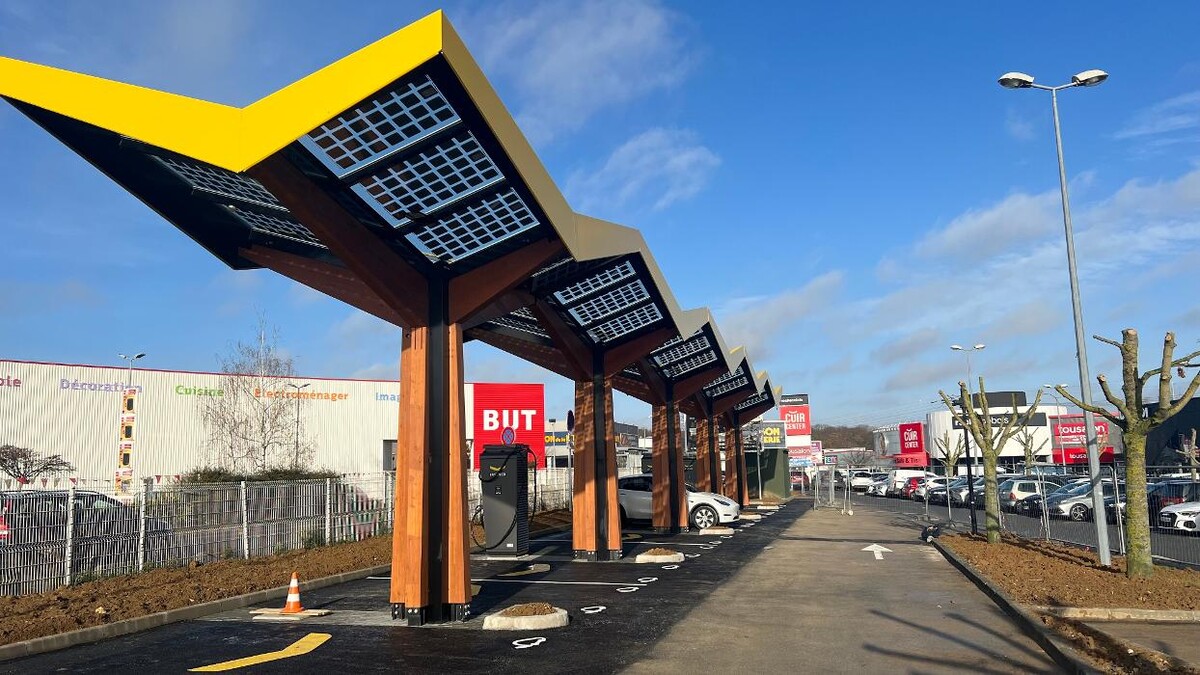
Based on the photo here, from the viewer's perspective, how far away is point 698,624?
1056cm

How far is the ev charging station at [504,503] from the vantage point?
18938mm

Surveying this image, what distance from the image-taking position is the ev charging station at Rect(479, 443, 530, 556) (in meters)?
18.9

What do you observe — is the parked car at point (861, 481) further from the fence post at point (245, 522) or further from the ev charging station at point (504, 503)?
the fence post at point (245, 522)

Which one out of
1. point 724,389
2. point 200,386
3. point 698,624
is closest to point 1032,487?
point 724,389

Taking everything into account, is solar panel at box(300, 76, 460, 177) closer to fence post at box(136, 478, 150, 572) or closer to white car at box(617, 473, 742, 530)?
fence post at box(136, 478, 150, 572)

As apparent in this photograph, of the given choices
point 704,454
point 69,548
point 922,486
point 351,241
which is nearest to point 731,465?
point 704,454

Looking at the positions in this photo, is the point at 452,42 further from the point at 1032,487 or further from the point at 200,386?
the point at 200,386

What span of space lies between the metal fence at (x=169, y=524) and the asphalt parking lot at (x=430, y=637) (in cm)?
261

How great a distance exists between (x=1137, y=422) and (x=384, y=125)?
1129cm

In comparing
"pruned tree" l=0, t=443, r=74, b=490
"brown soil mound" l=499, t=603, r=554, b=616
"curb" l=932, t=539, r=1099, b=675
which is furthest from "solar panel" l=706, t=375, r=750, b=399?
"pruned tree" l=0, t=443, r=74, b=490

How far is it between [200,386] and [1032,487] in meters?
42.0

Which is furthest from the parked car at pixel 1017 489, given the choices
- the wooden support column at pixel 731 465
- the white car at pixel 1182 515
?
the white car at pixel 1182 515

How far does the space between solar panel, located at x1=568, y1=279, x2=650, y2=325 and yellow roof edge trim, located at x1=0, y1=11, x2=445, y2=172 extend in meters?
8.30

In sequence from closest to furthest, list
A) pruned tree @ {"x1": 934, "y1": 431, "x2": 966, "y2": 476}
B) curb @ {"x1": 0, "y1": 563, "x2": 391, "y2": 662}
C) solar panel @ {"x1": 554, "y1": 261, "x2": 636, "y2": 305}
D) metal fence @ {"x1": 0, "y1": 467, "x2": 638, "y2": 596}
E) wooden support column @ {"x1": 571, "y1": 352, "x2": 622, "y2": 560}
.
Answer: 1. curb @ {"x1": 0, "y1": 563, "x2": 391, "y2": 662}
2. metal fence @ {"x1": 0, "y1": 467, "x2": 638, "y2": 596}
3. solar panel @ {"x1": 554, "y1": 261, "x2": 636, "y2": 305}
4. wooden support column @ {"x1": 571, "y1": 352, "x2": 622, "y2": 560}
5. pruned tree @ {"x1": 934, "y1": 431, "x2": 966, "y2": 476}
